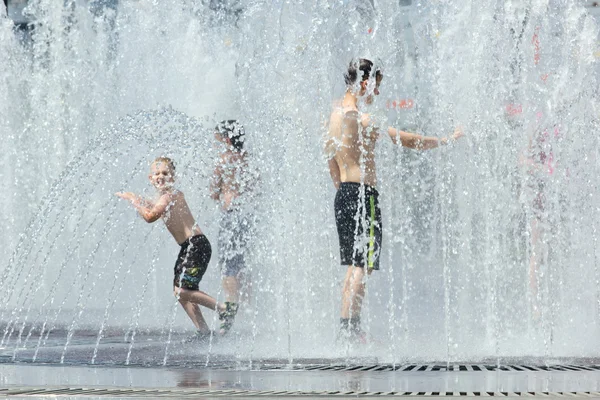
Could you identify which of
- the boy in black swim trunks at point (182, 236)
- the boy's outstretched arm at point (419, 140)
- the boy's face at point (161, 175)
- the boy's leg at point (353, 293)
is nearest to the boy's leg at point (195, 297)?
the boy in black swim trunks at point (182, 236)

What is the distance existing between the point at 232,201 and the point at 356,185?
141 centimetres

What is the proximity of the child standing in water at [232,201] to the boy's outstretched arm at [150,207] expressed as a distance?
0.49 meters

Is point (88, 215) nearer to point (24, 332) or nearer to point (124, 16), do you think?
point (124, 16)

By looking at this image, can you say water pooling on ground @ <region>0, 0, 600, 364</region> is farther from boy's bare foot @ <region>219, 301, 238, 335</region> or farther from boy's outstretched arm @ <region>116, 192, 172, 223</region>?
boy's outstretched arm @ <region>116, 192, 172, 223</region>

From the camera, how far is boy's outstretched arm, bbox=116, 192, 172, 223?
695cm

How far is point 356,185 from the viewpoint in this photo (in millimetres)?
6281

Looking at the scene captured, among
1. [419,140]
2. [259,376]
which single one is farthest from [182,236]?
[259,376]

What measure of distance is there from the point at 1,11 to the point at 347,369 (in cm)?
1223

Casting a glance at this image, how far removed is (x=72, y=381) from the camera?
438cm

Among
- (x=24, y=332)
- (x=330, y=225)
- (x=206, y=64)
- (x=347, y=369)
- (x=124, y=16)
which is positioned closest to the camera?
(x=347, y=369)

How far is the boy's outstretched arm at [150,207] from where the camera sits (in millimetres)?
6949

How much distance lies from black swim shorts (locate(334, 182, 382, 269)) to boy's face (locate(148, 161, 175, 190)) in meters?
1.27

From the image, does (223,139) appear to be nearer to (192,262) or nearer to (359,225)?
(192,262)

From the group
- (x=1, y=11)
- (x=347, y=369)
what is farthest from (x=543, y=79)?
(x=1, y=11)
